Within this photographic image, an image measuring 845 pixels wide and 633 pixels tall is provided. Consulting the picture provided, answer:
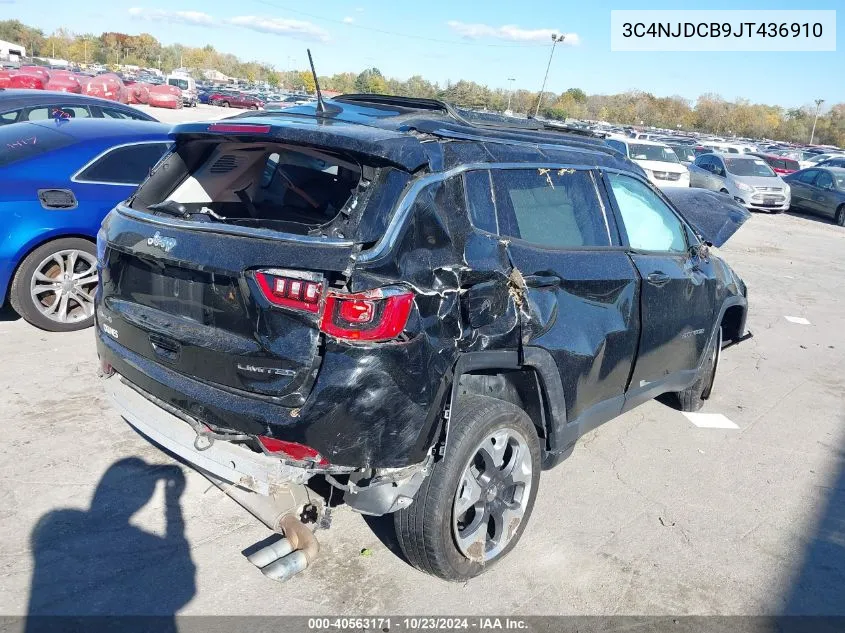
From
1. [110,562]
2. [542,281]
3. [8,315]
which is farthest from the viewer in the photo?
[8,315]

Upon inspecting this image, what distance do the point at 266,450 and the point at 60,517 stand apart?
1400 mm

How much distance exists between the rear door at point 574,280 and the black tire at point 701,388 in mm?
1535

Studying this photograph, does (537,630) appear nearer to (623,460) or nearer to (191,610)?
(191,610)

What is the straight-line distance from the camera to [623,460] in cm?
498

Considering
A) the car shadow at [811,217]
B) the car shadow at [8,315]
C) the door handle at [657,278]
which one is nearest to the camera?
the door handle at [657,278]

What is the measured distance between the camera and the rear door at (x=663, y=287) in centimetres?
445

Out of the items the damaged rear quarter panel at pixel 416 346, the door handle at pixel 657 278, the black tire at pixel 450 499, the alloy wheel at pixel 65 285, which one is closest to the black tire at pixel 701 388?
the door handle at pixel 657 278

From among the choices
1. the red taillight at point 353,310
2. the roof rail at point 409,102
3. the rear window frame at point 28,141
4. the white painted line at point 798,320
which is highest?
the roof rail at point 409,102

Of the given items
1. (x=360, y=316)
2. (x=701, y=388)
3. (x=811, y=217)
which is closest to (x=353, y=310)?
(x=360, y=316)

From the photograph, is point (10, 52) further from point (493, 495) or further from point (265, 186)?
point (493, 495)

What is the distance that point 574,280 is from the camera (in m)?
3.82

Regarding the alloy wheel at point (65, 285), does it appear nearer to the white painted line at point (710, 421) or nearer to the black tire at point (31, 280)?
the black tire at point (31, 280)

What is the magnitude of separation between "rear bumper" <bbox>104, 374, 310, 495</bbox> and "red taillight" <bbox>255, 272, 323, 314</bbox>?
0.63 meters

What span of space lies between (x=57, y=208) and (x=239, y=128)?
3242mm
